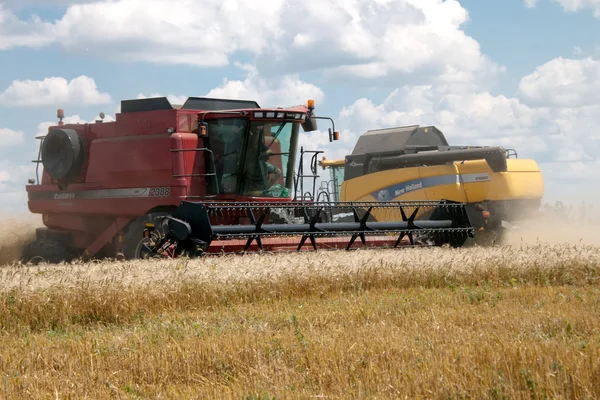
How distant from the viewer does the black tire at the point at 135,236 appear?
11086 mm

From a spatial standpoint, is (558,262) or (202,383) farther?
(558,262)

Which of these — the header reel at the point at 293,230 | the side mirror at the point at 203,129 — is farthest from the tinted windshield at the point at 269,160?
the side mirror at the point at 203,129

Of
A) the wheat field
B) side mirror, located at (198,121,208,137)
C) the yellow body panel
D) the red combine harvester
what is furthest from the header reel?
the yellow body panel

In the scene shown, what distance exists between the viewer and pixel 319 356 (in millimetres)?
4672

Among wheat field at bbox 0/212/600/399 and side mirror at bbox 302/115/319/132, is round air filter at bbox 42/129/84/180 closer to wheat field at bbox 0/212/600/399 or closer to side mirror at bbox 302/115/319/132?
side mirror at bbox 302/115/319/132

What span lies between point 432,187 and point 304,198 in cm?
348

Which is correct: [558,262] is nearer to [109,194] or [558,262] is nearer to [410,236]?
[410,236]

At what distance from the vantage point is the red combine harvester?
1108cm

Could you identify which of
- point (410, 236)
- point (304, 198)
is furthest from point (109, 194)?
point (410, 236)

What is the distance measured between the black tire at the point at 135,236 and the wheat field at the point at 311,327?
109 inches

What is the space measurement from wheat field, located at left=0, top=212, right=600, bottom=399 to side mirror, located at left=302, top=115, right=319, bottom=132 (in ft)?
10.6

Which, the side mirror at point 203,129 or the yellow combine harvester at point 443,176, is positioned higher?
the side mirror at point 203,129

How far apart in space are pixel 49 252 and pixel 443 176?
701cm

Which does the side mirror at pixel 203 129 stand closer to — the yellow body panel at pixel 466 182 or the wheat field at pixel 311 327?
A: the wheat field at pixel 311 327
